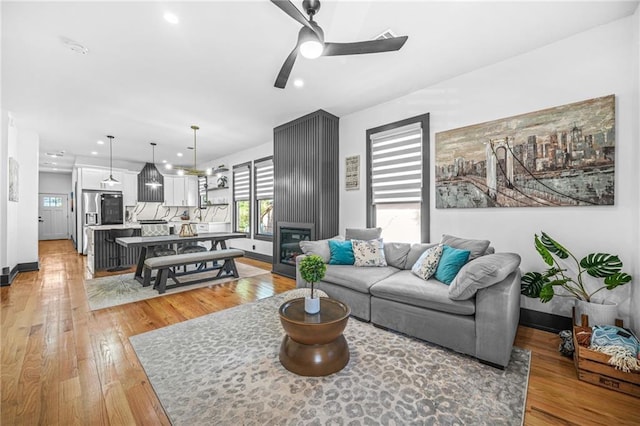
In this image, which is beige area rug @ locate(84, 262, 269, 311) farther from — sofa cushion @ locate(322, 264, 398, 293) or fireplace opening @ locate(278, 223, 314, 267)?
sofa cushion @ locate(322, 264, 398, 293)

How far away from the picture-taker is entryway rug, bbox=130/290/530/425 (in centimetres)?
156

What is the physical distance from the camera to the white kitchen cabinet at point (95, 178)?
719 centimetres

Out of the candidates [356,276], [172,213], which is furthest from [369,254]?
[172,213]

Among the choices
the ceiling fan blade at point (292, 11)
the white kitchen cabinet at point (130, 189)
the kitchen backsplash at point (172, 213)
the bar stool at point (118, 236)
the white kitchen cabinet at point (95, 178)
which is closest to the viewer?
the ceiling fan blade at point (292, 11)

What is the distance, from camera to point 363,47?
6.79 feet

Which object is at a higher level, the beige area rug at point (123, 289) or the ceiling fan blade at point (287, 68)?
the ceiling fan blade at point (287, 68)

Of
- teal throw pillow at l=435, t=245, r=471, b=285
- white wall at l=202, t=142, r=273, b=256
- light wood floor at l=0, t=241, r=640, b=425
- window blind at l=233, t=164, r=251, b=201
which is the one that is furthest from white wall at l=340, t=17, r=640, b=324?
window blind at l=233, t=164, r=251, b=201

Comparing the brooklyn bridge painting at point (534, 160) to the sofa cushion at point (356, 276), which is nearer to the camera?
the brooklyn bridge painting at point (534, 160)

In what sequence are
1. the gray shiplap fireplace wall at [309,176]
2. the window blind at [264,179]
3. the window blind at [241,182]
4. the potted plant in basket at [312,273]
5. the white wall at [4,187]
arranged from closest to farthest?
the potted plant in basket at [312,273], the white wall at [4,187], the gray shiplap fireplace wall at [309,176], the window blind at [264,179], the window blind at [241,182]

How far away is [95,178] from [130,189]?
33.4 inches

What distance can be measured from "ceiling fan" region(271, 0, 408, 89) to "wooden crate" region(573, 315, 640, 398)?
2655 millimetres

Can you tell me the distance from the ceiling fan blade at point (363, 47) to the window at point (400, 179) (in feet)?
5.70

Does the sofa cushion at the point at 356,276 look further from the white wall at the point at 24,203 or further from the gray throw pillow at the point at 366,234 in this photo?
the white wall at the point at 24,203

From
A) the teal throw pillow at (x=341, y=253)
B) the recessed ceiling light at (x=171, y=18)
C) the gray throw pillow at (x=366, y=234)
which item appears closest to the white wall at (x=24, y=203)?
the recessed ceiling light at (x=171, y=18)
